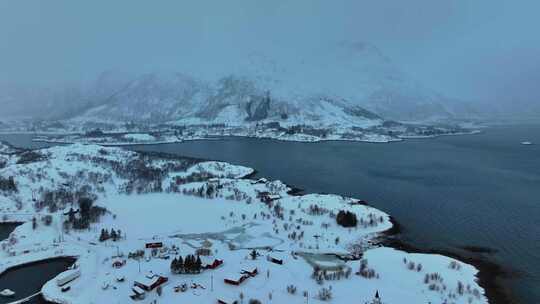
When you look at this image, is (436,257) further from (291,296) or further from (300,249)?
(291,296)

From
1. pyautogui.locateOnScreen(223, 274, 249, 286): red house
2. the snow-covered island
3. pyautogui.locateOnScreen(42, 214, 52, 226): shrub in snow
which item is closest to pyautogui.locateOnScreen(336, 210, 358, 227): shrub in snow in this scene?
the snow-covered island

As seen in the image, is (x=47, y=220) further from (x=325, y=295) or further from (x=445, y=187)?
(x=445, y=187)

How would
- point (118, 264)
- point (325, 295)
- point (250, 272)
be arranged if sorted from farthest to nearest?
point (118, 264) → point (250, 272) → point (325, 295)

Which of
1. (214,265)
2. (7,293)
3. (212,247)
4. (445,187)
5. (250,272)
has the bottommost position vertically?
(7,293)

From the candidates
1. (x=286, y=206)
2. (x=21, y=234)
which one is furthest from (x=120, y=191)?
(x=286, y=206)

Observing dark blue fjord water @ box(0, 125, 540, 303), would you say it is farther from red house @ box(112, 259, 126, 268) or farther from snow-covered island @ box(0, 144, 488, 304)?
red house @ box(112, 259, 126, 268)

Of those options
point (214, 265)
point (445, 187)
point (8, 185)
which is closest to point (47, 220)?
point (8, 185)

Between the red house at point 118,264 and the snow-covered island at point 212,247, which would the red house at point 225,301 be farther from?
the red house at point 118,264
